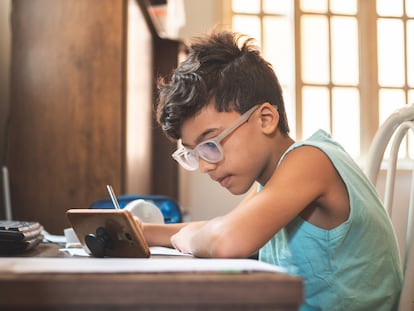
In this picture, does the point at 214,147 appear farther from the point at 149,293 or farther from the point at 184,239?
the point at 149,293

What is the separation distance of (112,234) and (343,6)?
3478mm

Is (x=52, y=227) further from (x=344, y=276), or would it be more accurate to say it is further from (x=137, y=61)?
(x=344, y=276)

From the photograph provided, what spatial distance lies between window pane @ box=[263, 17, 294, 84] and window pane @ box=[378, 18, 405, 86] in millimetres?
633

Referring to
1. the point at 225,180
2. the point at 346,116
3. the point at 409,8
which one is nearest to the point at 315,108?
the point at 346,116

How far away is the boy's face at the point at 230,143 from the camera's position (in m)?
1.10

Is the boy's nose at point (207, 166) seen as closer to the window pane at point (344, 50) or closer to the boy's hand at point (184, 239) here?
the boy's hand at point (184, 239)

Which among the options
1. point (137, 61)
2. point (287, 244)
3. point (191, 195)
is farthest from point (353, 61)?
point (287, 244)

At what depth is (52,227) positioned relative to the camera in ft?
6.16

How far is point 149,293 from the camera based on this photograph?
0.46 meters

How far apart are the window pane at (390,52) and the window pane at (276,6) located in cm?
66

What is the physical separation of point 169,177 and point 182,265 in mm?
2517

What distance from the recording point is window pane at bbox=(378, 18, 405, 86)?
393 cm

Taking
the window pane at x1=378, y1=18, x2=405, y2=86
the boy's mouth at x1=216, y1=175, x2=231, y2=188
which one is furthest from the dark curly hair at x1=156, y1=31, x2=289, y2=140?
the window pane at x1=378, y1=18, x2=405, y2=86

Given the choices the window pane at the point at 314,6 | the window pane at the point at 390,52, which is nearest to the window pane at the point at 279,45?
the window pane at the point at 314,6
